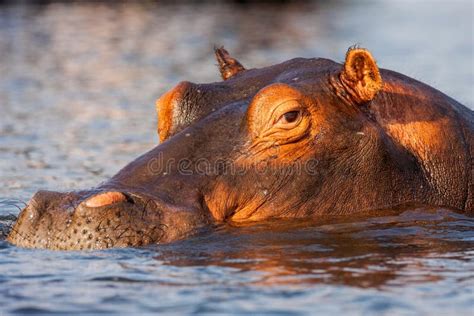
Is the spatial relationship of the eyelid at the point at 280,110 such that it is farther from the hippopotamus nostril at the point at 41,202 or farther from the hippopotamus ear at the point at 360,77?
the hippopotamus nostril at the point at 41,202

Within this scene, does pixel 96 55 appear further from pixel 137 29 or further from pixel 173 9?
pixel 173 9

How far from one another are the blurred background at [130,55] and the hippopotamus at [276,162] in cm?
369

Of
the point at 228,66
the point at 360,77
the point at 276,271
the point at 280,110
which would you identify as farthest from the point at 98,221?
the point at 228,66

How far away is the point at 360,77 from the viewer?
8.36 metres

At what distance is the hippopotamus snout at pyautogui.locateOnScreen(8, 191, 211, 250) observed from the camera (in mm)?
7457

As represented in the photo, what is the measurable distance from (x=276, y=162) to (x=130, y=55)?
62.8 feet

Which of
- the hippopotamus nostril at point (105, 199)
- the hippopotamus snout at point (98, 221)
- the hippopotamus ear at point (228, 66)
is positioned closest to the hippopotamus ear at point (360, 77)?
the hippopotamus ear at point (228, 66)

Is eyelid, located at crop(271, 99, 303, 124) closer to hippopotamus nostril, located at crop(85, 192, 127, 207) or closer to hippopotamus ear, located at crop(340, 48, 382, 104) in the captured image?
hippopotamus ear, located at crop(340, 48, 382, 104)

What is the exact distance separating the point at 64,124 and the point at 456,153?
9264mm

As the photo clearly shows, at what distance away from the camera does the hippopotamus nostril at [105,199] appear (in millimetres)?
7434

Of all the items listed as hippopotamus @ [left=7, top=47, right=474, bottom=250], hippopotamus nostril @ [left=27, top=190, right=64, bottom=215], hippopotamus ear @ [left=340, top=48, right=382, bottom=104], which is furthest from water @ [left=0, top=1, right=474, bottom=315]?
hippopotamus ear @ [left=340, top=48, right=382, bottom=104]

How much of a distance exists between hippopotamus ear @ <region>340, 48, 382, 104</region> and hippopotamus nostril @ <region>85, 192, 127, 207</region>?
2042mm

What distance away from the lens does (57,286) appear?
22.7 ft

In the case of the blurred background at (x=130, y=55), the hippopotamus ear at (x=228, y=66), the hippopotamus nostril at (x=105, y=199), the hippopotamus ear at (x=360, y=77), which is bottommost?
the hippopotamus nostril at (x=105, y=199)
